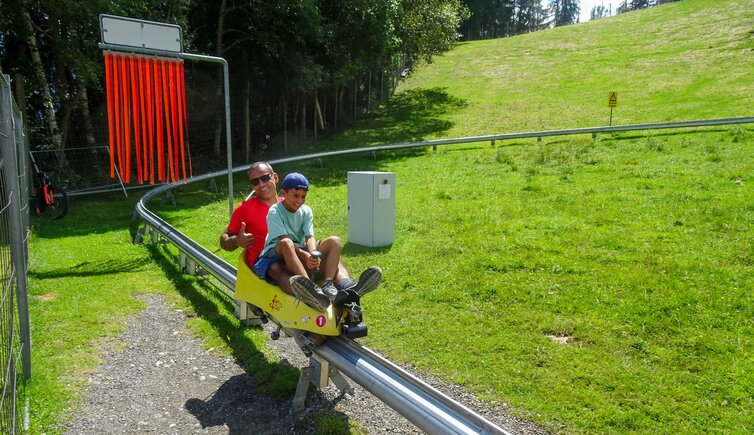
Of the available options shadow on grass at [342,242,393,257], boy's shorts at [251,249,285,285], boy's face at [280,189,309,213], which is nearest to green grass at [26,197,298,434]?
boy's shorts at [251,249,285,285]

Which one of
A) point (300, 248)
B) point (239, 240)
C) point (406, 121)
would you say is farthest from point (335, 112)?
point (300, 248)

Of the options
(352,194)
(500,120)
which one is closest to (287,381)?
(352,194)

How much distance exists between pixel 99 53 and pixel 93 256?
21.8ft

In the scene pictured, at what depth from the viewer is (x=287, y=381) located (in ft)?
14.3

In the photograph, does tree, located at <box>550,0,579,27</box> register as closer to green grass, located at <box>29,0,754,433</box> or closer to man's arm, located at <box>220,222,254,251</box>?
green grass, located at <box>29,0,754,433</box>

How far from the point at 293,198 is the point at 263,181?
2.76ft

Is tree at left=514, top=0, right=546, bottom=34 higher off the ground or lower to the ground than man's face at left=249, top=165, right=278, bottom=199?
higher

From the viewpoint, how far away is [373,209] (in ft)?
26.2

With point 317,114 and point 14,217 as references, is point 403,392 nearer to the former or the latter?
point 14,217

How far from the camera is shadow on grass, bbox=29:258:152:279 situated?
7343 mm

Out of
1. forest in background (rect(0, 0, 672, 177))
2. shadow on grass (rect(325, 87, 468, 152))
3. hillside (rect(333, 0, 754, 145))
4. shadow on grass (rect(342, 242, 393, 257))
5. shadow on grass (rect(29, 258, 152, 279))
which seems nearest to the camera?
shadow on grass (rect(29, 258, 152, 279))

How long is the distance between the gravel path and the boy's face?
144cm

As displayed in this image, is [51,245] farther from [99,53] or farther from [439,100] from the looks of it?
[439,100]

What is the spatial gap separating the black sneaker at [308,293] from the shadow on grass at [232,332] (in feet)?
2.84
